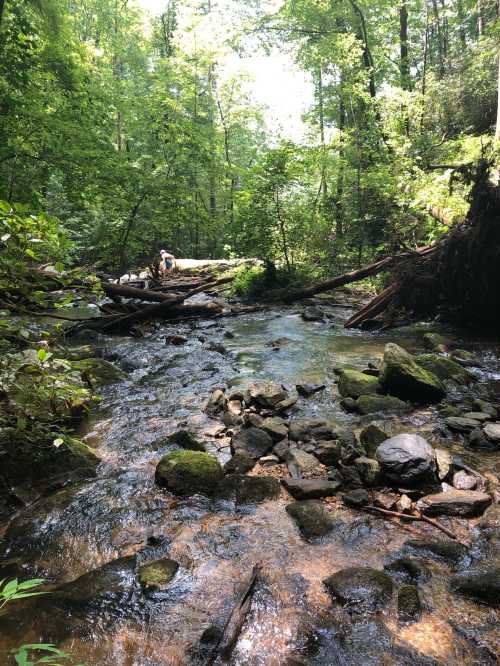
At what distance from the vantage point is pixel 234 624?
2.51 meters

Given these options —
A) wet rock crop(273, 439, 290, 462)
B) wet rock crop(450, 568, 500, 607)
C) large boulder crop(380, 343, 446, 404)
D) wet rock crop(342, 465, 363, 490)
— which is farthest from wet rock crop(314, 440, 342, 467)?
large boulder crop(380, 343, 446, 404)

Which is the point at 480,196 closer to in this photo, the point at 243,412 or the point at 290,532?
the point at 243,412

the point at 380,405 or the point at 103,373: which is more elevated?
the point at 103,373

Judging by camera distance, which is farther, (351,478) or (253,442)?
(253,442)

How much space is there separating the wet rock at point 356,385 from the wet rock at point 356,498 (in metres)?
2.57

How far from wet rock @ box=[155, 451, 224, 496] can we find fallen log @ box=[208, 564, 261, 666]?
126 cm

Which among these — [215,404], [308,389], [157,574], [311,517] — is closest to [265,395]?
[215,404]

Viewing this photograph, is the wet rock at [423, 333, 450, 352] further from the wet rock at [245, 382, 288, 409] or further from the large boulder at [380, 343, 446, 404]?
the wet rock at [245, 382, 288, 409]

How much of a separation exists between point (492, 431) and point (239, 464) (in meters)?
3.14

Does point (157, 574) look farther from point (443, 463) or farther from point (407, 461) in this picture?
point (443, 463)

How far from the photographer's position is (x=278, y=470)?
4.46m

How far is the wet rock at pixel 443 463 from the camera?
13.3ft

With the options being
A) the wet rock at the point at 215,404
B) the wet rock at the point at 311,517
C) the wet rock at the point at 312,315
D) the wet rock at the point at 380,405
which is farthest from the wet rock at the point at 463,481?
the wet rock at the point at 312,315

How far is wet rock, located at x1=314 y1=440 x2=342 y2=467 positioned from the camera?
4.49 m
